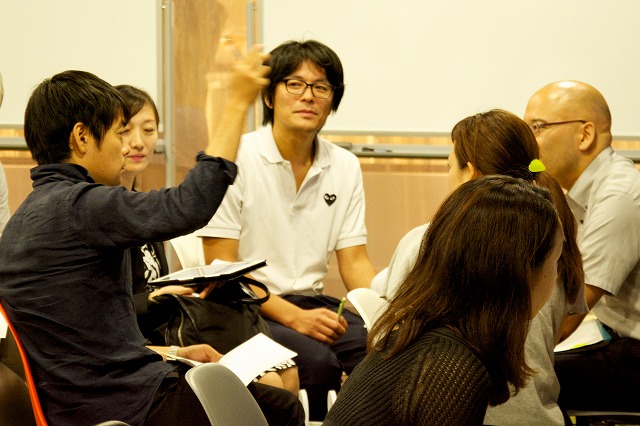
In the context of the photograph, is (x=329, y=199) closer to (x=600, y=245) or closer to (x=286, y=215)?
(x=286, y=215)

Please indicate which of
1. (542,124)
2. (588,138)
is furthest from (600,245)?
(542,124)

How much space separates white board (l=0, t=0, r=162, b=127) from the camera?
4.87 m

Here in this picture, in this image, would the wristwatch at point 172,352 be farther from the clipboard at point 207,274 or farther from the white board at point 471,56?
the white board at point 471,56

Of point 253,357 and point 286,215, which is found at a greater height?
point 286,215

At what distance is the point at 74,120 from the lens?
228 centimetres

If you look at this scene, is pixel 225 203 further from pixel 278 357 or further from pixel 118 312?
pixel 118 312

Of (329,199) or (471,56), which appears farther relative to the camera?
(471,56)

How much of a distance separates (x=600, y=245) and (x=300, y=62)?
4.89ft

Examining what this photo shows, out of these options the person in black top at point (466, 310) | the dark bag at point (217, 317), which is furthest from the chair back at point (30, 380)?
the person in black top at point (466, 310)

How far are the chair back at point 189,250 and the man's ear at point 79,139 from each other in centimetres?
135

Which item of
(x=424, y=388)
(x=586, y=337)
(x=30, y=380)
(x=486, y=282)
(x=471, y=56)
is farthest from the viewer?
(x=471, y=56)

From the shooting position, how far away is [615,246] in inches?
128

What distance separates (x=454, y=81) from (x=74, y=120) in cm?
301

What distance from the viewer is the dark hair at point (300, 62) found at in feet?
12.8
